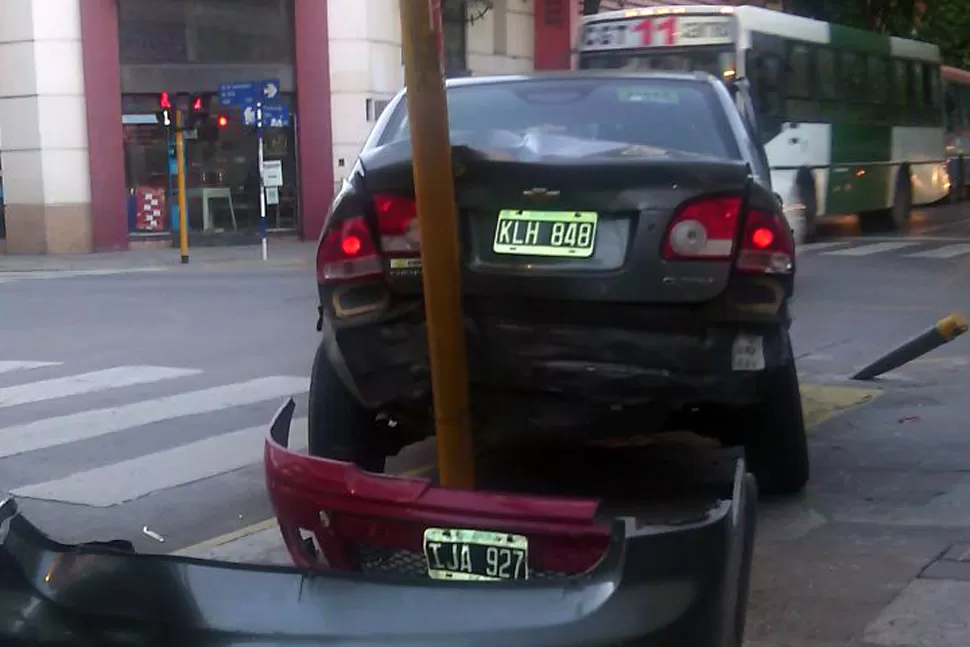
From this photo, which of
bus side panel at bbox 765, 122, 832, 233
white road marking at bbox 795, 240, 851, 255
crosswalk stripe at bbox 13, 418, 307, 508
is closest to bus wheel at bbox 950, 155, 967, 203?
bus side panel at bbox 765, 122, 832, 233

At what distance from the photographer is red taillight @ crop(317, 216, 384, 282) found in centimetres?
488

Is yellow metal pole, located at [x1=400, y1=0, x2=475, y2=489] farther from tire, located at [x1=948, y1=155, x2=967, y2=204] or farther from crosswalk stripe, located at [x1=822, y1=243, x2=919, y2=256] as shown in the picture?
tire, located at [x1=948, y1=155, x2=967, y2=204]

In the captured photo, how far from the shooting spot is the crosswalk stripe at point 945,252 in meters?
18.6

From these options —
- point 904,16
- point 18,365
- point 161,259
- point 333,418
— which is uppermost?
point 904,16

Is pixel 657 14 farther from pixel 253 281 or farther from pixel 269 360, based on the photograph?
pixel 269 360

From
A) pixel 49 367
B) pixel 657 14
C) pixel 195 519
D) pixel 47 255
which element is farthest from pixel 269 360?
pixel 47 255

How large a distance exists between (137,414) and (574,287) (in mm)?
4197

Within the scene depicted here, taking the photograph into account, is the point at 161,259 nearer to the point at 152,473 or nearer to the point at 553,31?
the point at 553,31

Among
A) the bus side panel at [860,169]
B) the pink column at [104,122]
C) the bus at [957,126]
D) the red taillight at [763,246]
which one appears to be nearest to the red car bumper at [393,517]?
the red taillight at [763,246]

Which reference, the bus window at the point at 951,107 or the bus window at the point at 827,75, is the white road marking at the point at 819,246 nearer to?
the bus window at the point at 827,75

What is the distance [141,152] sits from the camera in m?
26.8

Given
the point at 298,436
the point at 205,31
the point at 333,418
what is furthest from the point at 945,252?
the point at 333,418

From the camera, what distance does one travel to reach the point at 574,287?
471 cm

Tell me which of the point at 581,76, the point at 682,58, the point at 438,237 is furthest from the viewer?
the point at 682,58
